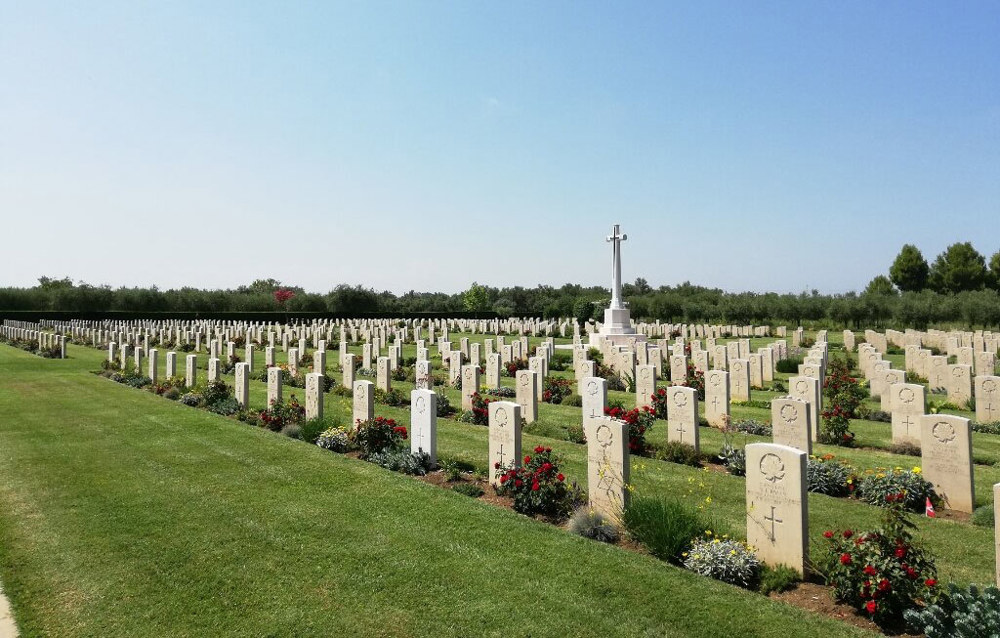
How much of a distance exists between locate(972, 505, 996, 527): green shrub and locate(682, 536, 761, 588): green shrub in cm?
289

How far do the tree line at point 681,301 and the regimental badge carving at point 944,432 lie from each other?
3835cm

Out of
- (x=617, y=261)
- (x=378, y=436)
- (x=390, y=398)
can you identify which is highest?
(x=617, y=261)

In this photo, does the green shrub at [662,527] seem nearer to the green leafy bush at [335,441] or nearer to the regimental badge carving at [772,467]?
the regimental badge carving at [772,467]

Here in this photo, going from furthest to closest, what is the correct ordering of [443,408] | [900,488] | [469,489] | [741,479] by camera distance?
[443,408] < [741,479] < [469,489] < [900,488]

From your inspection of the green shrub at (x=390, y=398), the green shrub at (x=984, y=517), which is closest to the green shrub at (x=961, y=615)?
the green shrub at (x=984, y=517)

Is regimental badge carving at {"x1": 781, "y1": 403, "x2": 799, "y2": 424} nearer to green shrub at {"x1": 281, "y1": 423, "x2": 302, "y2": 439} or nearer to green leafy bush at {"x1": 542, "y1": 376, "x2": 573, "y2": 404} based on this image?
green leafy bush at {"x1": 542, "y1": 376, "x2": 573, "y2": 404}

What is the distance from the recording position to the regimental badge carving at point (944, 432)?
7.11 metres

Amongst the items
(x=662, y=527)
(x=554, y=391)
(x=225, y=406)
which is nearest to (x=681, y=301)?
(x=554, y=391)

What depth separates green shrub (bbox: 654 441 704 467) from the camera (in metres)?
9.43

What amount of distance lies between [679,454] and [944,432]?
11.1ft

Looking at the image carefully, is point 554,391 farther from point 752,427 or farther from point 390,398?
point 752,427

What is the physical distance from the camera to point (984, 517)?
665 cm

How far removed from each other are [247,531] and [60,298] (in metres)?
69.2

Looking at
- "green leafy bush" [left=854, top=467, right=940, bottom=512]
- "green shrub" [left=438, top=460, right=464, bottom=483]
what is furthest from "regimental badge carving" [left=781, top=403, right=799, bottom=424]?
"green shrub" [left=438, top=460, right=464, bottom=483]
